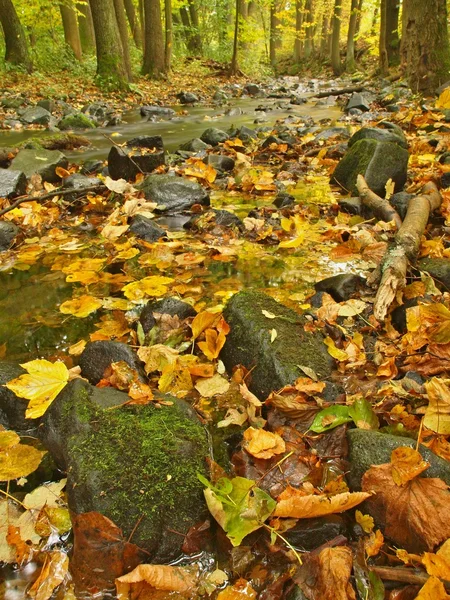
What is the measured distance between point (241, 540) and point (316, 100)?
1579 centimetres

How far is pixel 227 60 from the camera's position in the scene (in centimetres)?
2827

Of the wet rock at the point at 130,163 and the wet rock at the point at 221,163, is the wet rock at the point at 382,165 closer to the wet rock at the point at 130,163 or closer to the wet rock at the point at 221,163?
the wet rock at the point at 221,163

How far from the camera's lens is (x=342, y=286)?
2859 mm

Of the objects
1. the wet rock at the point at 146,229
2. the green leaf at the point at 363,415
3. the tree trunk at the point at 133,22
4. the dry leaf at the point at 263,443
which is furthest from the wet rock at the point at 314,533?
the tree trunk at the point at 133,22

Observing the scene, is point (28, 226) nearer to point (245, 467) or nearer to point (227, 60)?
point (245, 467)

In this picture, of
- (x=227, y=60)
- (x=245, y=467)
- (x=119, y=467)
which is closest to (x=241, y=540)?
(x=245, y=467)

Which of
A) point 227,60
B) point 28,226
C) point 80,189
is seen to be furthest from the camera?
point 227,60

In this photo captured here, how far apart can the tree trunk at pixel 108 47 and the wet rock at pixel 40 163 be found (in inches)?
371

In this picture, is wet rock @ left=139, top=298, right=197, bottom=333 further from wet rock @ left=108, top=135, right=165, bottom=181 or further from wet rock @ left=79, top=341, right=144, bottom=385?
wet rock @ left=108, top=135, right=165, bottom=181

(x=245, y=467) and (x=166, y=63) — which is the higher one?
(x=166, y=63)

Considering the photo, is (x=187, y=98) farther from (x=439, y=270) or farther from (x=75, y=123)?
(x=439, y=270)

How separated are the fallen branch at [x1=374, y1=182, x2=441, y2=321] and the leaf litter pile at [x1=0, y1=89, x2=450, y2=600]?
0.08 meters

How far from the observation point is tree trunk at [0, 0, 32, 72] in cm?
1525

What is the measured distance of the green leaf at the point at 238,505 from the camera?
1498 millimetres
